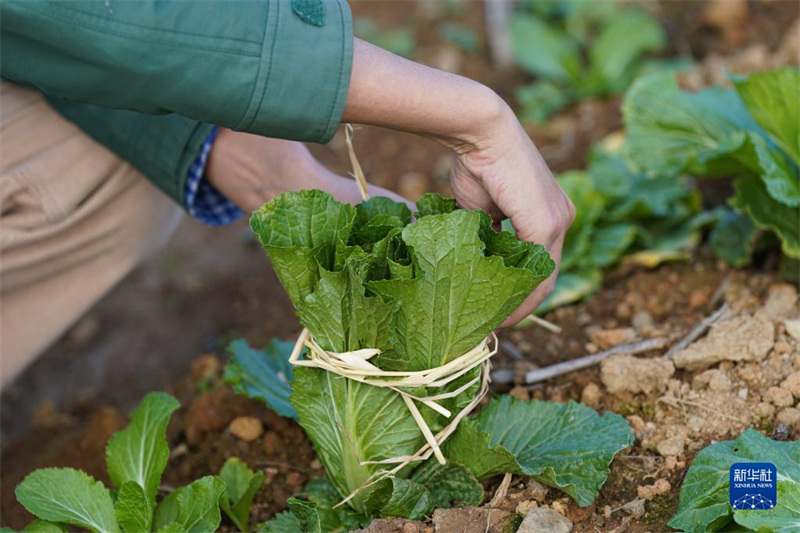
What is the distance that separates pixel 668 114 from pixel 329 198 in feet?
5.37

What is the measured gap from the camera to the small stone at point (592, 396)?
238cm

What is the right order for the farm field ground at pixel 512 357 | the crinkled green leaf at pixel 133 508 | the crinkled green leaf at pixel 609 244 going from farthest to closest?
the crinkled green leaf at pixel 609 244 → the farm field ground at pixel 512 357 → the crinkled green leaf at pixel 133 508

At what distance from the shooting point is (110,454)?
230 cm

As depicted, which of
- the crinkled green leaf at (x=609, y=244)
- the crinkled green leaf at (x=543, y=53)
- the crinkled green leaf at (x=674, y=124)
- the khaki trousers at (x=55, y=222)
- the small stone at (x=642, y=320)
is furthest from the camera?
the crinkled green leaf at (x=543, y=53)

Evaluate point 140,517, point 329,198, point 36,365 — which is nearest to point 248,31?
point 329,198

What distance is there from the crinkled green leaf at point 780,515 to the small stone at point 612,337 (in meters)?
0.85

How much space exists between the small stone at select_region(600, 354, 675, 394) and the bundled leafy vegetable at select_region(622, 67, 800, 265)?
1.97 feet

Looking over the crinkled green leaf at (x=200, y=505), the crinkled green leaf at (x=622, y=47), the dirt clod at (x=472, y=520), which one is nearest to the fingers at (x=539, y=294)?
the dirt clod at (x=472, y=520)

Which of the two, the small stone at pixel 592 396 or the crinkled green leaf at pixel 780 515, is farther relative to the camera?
the small stone at pixel 592 396

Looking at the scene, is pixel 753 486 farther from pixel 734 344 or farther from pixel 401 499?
pixel 401 499

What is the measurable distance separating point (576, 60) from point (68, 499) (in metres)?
3.70

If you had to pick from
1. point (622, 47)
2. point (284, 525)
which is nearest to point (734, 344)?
point (284, 525)

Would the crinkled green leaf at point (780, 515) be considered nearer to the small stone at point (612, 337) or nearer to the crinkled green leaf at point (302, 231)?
the small stone at point (612, 337)

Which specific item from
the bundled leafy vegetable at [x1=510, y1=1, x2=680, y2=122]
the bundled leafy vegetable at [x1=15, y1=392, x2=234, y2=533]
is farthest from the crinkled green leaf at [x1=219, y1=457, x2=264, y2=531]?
the bundled leafy vegetable at [x1=510, y1=1, x2=680, y2=122]
